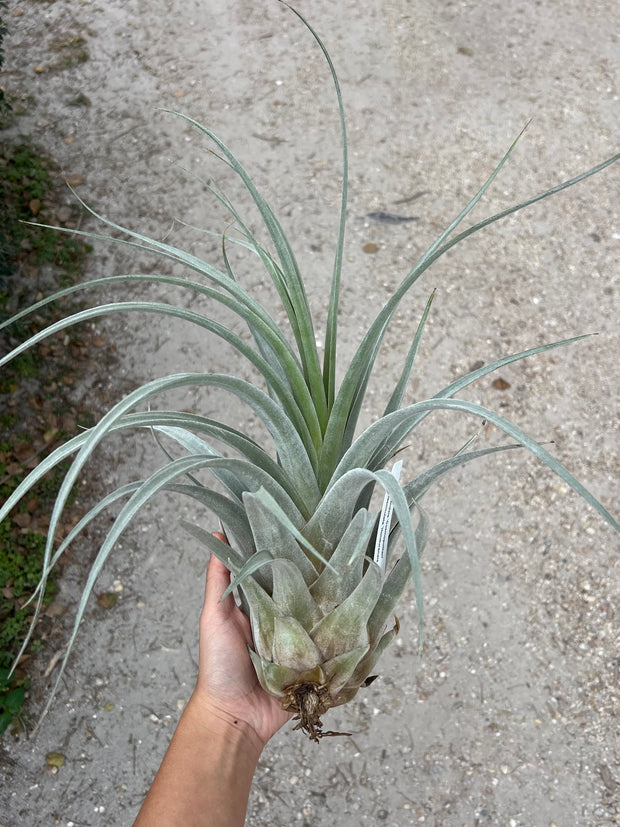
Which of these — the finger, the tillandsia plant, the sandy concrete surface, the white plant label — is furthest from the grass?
the white plant label

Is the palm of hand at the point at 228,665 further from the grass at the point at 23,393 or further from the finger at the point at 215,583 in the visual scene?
the grass at the point at 23,393

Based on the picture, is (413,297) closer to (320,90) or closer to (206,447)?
(320,90)

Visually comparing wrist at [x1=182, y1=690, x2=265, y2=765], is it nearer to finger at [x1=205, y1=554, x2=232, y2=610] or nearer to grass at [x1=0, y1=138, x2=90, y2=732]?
finger at [x1=205, y1=554, x2=232, y2=610]

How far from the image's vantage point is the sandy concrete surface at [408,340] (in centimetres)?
190

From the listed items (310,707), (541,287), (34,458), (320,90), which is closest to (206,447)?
(310,707)

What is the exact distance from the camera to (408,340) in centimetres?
255

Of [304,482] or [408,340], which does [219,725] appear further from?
[408,340]

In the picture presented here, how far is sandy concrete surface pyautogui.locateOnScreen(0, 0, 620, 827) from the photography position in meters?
1.90

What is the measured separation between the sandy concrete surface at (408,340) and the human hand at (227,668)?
21.4 inches

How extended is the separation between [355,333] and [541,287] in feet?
2.42

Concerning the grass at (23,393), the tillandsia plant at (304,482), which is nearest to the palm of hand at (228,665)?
the tillandsia plant at (304,482)

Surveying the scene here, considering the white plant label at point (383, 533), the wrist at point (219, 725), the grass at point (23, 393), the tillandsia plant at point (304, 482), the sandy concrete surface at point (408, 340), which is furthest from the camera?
the grass at point (23, 393)

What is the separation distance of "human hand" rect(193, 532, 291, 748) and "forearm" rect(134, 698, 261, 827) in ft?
0.07

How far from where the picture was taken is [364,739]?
1.94 m
